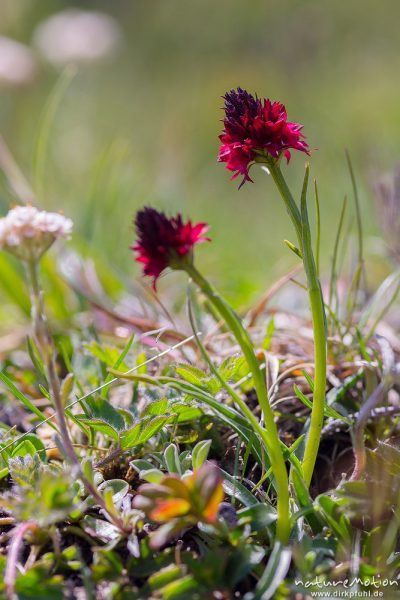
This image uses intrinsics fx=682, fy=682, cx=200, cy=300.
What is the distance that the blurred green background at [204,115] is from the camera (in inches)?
107

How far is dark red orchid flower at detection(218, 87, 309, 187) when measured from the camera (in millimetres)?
992

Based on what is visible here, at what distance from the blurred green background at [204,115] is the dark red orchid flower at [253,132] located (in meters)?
1.24

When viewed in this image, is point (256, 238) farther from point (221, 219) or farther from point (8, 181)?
point (8, 181)

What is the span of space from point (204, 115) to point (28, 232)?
5.91m

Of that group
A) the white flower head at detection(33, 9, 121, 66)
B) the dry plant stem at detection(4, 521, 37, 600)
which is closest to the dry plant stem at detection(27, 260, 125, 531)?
the dry plant stem at detection(4, 521, 37, 600)

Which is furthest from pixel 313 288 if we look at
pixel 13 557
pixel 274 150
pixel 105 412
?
pixel 13 557

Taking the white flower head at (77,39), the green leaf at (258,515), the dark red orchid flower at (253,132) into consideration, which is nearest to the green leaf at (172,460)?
the green leaf at (258,515)

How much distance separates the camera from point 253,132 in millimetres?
992

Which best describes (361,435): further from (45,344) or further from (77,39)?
(77,39)

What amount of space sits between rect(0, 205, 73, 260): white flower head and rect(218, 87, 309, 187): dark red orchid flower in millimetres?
274

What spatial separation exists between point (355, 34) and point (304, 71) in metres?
2.21

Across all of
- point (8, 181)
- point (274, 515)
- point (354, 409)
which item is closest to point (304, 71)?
point (8, 181)

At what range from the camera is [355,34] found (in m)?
6.69

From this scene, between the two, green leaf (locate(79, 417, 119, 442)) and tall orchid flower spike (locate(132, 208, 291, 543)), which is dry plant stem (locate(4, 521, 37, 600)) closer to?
green leaf (locate(79, 417, 119, 442))
